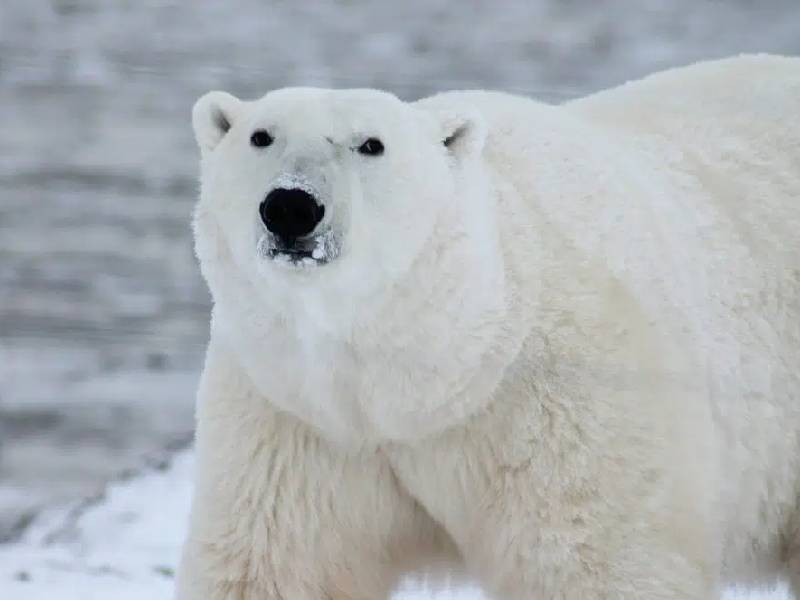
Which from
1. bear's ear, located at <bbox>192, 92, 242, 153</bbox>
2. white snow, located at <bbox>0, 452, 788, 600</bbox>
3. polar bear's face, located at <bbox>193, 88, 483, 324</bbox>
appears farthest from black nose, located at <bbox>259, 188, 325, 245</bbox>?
white snow, located at <bbox>0, 452, 788, 600</bbox>

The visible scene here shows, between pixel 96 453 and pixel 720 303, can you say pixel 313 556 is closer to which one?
pixel 720 303

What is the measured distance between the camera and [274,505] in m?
2.53

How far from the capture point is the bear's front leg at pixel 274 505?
8.24ft

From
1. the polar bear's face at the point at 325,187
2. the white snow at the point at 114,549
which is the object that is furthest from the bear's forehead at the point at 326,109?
the white snow at the point at 114,549

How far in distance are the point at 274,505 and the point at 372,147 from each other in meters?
0.66

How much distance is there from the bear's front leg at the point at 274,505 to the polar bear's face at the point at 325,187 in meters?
0.29

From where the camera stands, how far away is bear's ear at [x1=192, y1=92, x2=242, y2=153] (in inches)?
96.7

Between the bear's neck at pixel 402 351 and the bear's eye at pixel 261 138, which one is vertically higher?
the bear's eye at pixel 261 138

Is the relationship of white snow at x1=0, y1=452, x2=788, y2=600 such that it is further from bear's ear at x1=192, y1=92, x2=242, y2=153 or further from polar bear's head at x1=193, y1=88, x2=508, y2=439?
bear's ear at x1=192, y1=92, x2=242, y2=153

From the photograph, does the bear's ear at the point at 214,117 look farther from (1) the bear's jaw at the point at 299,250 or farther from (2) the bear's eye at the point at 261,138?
(1) the bear's jaw at the point at 299,250

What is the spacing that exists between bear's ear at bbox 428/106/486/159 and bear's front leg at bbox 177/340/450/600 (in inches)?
21.0

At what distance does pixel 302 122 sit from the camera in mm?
2299

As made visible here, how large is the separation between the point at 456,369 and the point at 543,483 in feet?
0.80

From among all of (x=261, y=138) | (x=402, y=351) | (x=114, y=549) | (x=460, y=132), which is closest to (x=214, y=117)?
(x=261, y=138)
